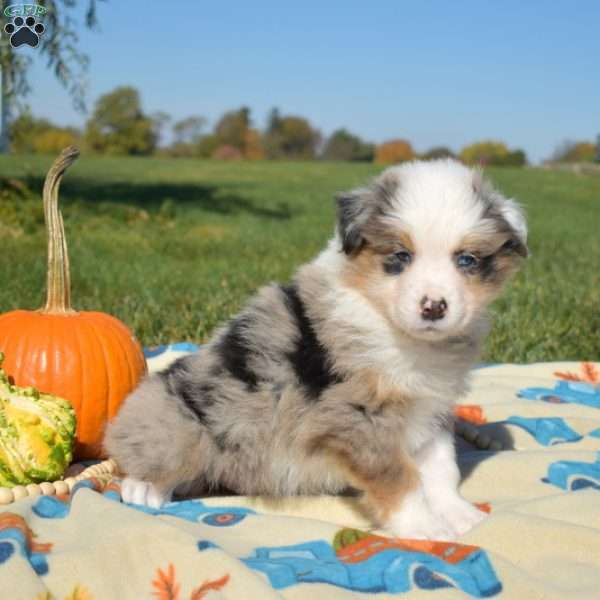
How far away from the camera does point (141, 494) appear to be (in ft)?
10.5

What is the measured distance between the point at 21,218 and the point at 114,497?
7.50 metres

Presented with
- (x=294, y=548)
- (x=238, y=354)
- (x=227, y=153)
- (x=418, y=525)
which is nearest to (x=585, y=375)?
(x=418, y=525)

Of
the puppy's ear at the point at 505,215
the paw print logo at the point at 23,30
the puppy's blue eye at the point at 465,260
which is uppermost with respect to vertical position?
the paw print logo at the point at 23,30

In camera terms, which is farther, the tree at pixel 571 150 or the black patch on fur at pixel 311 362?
the tree at pixel 571 150

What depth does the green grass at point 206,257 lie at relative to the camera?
6053 mm

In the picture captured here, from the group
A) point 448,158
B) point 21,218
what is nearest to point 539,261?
point 21,218

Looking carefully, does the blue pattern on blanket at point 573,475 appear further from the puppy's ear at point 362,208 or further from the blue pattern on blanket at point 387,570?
the puppy's ear at point 362,208

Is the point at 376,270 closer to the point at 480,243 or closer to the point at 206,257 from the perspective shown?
the point at 480,243

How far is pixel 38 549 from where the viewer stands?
8.82 feet

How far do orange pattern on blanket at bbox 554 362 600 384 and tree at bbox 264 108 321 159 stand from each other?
73273 millimetres

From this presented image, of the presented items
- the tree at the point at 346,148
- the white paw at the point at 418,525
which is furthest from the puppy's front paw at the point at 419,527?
the tree at the point at 346,148

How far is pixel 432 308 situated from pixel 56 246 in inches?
77.5

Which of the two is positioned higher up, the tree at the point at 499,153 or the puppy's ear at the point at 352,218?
the tree at the point at 499,153

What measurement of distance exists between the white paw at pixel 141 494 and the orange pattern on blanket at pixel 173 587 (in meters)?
0.69
